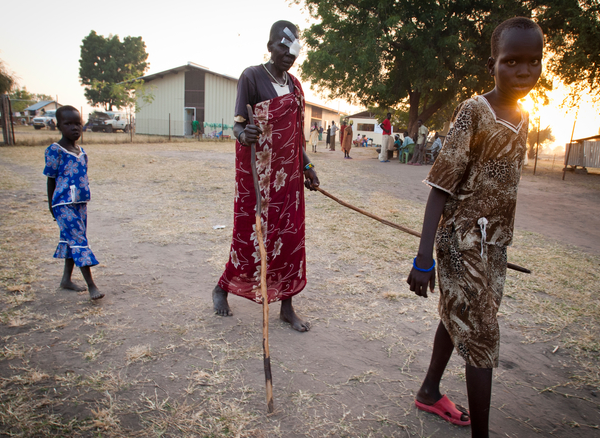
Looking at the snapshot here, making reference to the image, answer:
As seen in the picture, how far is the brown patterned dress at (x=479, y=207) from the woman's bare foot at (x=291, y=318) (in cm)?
134

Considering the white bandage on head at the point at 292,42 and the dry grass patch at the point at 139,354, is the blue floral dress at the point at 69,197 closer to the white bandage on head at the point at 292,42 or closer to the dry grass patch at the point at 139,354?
the dry grass patch at the point at 139,354

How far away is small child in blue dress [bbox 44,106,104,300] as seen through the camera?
9.77 ft

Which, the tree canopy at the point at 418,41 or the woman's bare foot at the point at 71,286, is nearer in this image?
the woman's bare foot at the point at 71,286

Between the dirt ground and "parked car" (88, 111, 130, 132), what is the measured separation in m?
27.8

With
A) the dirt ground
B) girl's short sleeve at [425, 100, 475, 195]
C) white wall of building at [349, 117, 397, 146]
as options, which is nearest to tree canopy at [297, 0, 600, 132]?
the dirt ground

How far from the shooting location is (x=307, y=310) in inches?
121

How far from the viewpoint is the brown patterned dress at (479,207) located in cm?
151

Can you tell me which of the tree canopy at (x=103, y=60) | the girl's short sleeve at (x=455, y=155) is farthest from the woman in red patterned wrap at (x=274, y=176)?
the tree canopy at (x=103, y=60)

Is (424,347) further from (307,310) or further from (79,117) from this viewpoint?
(79,117)

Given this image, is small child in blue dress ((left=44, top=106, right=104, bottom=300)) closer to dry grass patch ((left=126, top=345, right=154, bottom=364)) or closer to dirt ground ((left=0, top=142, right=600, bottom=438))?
dirt ground ((left=0, top=142, right=600, bottom=438))

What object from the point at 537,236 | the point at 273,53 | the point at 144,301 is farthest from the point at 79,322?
the point at 537,236

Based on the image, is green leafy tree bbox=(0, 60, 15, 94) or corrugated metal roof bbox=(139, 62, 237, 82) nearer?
green leafy tree bbox=(0, 60, 15, 94)

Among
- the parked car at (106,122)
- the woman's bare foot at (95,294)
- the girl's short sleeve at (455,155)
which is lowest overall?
the woman's bare foot at (95,294)

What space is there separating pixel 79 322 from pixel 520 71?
2.97 metres
